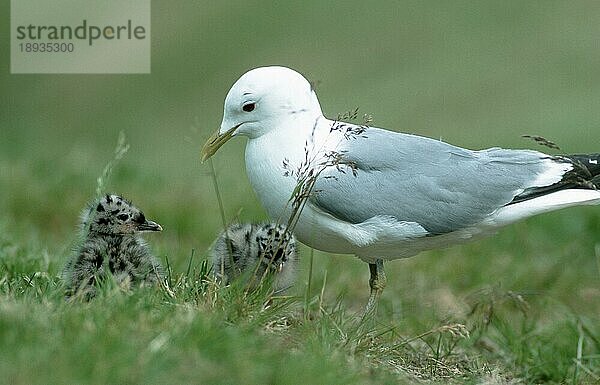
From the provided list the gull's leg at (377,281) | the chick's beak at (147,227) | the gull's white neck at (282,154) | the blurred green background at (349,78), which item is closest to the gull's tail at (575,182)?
the gull's leg at (377,281)

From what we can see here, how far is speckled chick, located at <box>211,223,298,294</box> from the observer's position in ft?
18.6

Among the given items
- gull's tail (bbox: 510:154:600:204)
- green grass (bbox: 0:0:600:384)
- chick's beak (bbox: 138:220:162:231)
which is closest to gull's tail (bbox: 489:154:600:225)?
gull's tail (bbox: 510:154:600:204)

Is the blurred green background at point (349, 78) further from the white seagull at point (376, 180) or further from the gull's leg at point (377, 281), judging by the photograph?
the white seagull at point (376, 180)

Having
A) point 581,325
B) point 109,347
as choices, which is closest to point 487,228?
point 581,325

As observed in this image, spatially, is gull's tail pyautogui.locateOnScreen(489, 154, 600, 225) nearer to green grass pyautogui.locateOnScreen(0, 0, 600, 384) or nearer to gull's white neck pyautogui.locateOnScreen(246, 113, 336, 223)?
green grass pyautogui.locateOnScreen(0, 0, 600, 384)

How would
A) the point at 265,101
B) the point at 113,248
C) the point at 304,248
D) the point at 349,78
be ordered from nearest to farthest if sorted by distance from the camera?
1. the point at 113,248
2. the point at 265,101
3. the point at 304,248
4. the point at 349,78

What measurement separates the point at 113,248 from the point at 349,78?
13.1 m

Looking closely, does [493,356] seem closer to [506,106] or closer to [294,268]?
[294,268]

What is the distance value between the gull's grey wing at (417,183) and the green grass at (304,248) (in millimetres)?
520

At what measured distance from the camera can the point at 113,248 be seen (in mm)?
5414

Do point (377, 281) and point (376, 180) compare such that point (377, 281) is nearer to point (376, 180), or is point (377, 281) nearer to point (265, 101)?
point (376, 180)

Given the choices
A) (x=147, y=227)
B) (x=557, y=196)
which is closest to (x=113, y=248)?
(x=147, y=227)

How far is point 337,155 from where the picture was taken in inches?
203

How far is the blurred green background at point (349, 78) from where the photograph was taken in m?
14.8
